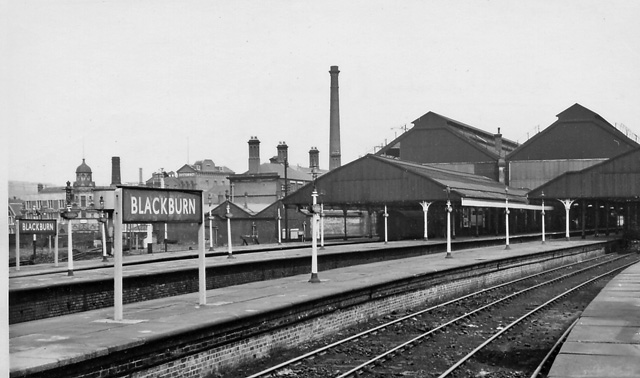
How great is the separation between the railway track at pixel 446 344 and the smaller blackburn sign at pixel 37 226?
12.7 meters

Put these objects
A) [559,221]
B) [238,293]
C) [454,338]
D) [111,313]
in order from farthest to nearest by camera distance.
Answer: [559,221], [238,293], [454,338], [111,313]

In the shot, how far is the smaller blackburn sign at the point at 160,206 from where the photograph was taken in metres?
11.2

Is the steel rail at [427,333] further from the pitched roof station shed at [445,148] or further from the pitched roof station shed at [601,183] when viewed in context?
the pitched roof station shed at [445,148]

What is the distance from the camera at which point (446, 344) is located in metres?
14.0

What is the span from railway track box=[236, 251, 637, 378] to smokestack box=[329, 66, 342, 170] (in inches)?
1605

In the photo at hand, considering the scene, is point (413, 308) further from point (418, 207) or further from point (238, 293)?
point (418, 207)

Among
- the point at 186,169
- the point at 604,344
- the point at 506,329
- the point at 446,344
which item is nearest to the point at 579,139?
the point at 186,169

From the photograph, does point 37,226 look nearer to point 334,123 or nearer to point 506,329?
point 506,329

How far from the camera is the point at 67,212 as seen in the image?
19.1 m

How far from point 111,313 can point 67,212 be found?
661 cm

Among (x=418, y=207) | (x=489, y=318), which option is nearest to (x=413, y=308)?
(x=489, y=318)

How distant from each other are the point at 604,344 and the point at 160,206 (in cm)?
719

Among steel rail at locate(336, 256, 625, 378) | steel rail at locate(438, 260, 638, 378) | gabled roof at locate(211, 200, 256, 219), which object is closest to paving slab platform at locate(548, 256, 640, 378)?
steel rail at locate(438, 260, 638, 378)

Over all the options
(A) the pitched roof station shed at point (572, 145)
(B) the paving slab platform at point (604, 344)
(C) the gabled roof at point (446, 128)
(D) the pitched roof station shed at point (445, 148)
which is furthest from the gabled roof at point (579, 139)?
(B) the paving slab platform at point (604, 344)
